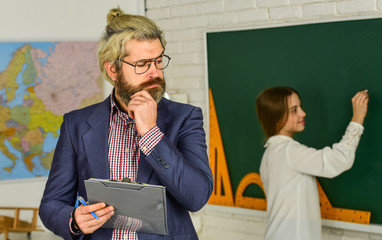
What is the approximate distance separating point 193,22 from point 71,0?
0.90m

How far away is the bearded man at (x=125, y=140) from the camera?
1448 mm

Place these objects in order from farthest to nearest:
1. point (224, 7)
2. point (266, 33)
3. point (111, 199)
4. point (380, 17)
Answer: point (224, 7)
point (266, 33)
point (380, 17)
point (111, 199)

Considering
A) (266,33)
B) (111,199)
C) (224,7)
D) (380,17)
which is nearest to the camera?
(111,199)

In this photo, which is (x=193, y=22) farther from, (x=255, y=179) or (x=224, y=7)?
(x=255, y=179)

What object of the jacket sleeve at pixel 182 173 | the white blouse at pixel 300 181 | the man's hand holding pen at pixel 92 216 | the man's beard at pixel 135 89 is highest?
the man's beard at pixel 135 89

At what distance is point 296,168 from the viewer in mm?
2846

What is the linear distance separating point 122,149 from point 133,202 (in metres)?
0.24

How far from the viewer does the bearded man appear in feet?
4.75

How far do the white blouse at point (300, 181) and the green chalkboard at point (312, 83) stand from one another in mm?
219

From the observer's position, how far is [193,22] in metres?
3.76

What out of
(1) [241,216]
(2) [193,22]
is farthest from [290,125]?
(2) [193,22]

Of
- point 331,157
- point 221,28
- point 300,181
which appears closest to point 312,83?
point 331,157

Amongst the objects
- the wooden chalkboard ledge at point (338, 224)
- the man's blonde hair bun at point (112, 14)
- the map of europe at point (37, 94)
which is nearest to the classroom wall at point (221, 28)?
the wooden chalkboard ledge at point (338, 224)

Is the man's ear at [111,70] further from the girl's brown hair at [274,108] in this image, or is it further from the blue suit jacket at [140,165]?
the girl's brown hair at [274,108]
